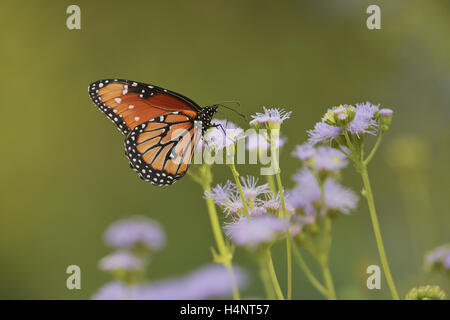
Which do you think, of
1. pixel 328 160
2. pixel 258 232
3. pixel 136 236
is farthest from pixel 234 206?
pixel 136 236

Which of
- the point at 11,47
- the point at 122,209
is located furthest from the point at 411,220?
the point at 11,47

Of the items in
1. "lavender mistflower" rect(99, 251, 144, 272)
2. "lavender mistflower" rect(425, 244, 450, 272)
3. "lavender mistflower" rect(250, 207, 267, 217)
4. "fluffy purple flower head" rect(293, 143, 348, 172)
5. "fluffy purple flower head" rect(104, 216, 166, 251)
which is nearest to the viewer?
"lavender mistflower" rect(250, 207, 267, 217)

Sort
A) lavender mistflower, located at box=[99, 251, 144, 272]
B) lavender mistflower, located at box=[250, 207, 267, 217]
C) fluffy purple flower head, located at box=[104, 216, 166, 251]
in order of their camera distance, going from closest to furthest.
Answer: lavender mistflower, located at box=[250, 207, 267, 217], lavender mistflower, located at box=[99, 251, 144, 272], fluffy purple flower head, located at box=[104, 216, 166, 251]

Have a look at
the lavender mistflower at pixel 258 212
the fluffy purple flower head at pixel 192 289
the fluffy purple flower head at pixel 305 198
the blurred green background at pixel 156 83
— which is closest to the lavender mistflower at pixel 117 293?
the fluffy purple flower head at pixel 192 289

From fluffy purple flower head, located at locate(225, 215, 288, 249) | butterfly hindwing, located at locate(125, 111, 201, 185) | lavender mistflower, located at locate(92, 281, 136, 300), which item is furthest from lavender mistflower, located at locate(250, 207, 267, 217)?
butterfly hindwing, located at locate(125, 111, 201, 185)

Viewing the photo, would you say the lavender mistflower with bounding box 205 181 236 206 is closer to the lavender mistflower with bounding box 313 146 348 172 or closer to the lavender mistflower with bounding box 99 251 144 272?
the lavender mistflower with bounding box 313 146 348 172

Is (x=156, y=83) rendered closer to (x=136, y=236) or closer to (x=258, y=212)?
(x=136, y=236)
